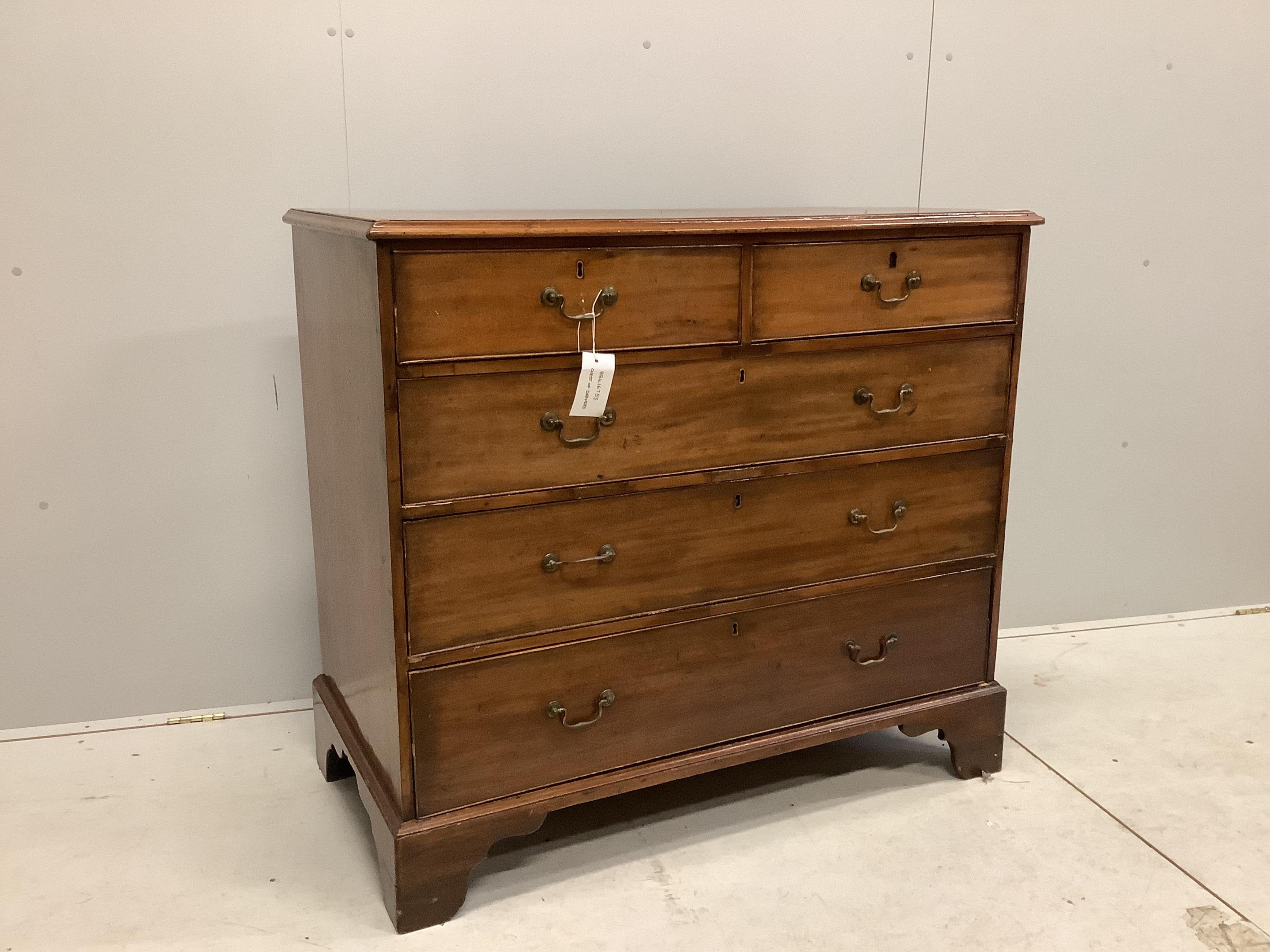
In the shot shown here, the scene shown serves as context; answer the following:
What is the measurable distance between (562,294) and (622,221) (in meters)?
0.14

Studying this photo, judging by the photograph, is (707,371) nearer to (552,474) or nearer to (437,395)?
(552,474)

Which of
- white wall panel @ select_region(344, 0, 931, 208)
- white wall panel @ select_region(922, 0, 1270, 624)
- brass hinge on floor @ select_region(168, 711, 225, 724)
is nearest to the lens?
white wall panel @ select_region(344, 0, 931, 208)

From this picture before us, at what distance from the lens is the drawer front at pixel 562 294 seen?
62.2 inches

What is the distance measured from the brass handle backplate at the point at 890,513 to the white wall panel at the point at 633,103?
84 cm

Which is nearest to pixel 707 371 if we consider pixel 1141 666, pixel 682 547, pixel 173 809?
pixel 682 547

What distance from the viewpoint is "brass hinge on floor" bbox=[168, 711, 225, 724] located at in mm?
2400

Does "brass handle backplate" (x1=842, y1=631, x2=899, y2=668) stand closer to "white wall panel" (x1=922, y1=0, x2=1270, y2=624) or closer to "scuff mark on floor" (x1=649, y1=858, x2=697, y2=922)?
"scuff mark on floor" (x1=649, y1=858, x2=697, y2=922)

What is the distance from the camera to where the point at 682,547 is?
1.87 meters

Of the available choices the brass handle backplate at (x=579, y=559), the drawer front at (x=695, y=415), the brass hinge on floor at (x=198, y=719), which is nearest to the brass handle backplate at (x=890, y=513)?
the drawer front at (x=695, y=415)

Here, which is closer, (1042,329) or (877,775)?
(877,775)

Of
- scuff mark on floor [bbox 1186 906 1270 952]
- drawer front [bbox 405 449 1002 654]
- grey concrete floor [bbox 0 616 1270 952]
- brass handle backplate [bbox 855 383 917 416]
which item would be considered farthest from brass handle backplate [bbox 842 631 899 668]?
scuff mark on floor [bbox 1186 906 1270 952]

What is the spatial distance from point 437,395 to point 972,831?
4.17ft

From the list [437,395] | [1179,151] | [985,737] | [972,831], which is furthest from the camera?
[1179,151]

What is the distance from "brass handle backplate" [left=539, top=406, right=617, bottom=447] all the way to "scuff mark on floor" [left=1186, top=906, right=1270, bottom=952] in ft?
4.04
